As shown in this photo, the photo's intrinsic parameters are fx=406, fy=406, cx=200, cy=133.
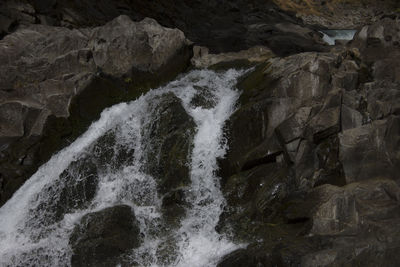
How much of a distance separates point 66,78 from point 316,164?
8675mm

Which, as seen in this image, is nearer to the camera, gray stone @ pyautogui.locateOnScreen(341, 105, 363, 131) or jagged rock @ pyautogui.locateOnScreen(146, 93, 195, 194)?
gray stone @ pyautogui.locateOnScreen(341, 105, 363, 131)

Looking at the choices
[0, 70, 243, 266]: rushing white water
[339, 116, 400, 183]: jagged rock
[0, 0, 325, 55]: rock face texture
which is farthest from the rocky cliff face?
[0, 0, 325, 55]: rock face texture

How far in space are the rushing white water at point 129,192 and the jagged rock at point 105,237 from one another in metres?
0.21

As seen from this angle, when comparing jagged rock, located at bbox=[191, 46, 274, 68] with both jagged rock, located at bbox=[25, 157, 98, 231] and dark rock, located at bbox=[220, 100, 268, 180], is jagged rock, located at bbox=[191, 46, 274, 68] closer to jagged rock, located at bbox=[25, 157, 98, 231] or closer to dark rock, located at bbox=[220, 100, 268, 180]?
Result: dark rock, located at bbox=[220, 100, 268, 180]

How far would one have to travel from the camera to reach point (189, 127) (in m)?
11.5

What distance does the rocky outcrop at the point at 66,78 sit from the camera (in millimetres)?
12641

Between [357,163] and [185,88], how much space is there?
6.09 m

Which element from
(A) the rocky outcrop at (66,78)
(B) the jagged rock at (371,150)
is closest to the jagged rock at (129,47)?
(A) the rocky outcrop at (66,78)

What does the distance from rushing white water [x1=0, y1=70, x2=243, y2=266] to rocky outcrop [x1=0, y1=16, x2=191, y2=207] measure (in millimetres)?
609

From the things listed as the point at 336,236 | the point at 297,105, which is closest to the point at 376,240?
the point at 336,236

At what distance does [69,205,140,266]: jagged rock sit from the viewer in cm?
899

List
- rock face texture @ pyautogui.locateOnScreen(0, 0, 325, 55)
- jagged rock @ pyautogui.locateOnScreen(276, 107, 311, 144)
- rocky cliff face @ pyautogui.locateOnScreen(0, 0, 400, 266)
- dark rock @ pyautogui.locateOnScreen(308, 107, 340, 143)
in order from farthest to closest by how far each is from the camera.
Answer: rock face texture @ pyautogui.locateOnScreen(0, 0, 325, 55)
jagged rock @ pyautogui.locateOnScreen(276, 107, 311, 144)
dark rock @ pyautogui.locateOnScreen(308, 107, 340, 143)
rocky cliff face @ pyautogui.locateOnScreen(0, 0, 400, 266)

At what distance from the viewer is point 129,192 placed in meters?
10.7

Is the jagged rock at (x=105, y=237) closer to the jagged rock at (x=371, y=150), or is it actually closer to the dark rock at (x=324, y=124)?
the dark rock at (x=324, y=124)
